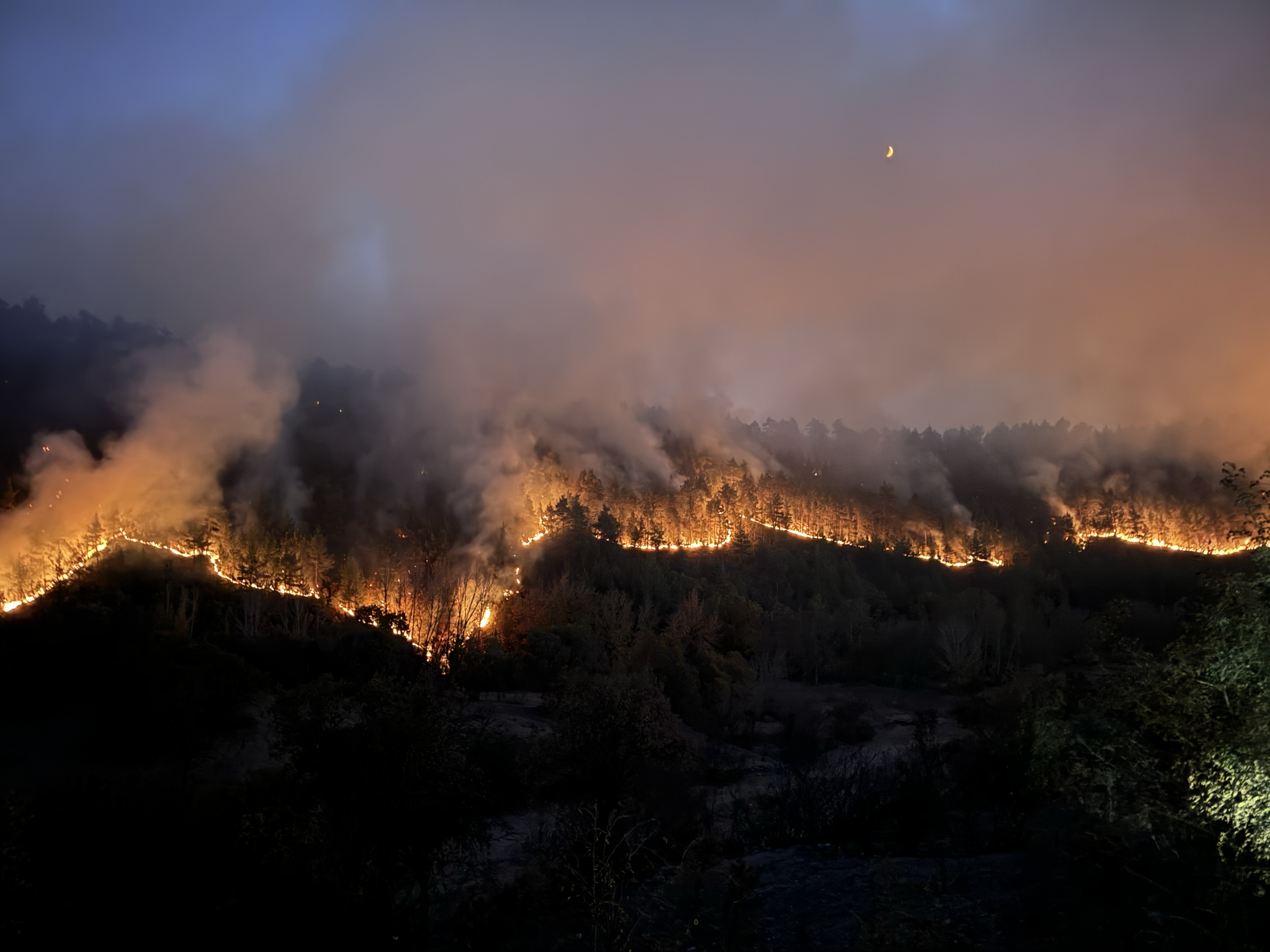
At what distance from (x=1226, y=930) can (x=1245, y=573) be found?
5914mm

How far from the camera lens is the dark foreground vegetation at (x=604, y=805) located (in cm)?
1279

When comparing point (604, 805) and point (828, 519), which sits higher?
point (828, 519)

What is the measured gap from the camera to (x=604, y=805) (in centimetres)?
2142

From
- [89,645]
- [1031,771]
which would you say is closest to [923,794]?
[1031,771]

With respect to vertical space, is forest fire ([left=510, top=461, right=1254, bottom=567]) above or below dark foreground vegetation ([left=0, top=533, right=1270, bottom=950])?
above

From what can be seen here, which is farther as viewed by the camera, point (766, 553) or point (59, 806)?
point (766, 553)

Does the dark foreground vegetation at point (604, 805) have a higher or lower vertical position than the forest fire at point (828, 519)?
lower

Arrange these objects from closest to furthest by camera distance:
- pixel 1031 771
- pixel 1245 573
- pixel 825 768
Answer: pixel 1245 573 → pixel 1031 771 → pixel 825 768

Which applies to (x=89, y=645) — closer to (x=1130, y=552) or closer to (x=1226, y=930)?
(x=1226, y=930)

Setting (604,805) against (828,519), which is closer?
(604,805)

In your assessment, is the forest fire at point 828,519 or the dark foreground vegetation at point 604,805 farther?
the forest fire at point 828,519

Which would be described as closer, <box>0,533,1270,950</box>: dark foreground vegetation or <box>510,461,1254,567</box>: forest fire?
<box>0,533,1270,950</box>: dark foreground vegetation

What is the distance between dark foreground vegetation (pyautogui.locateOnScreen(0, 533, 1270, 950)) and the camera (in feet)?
42.0

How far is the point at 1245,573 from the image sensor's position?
12.4 m
